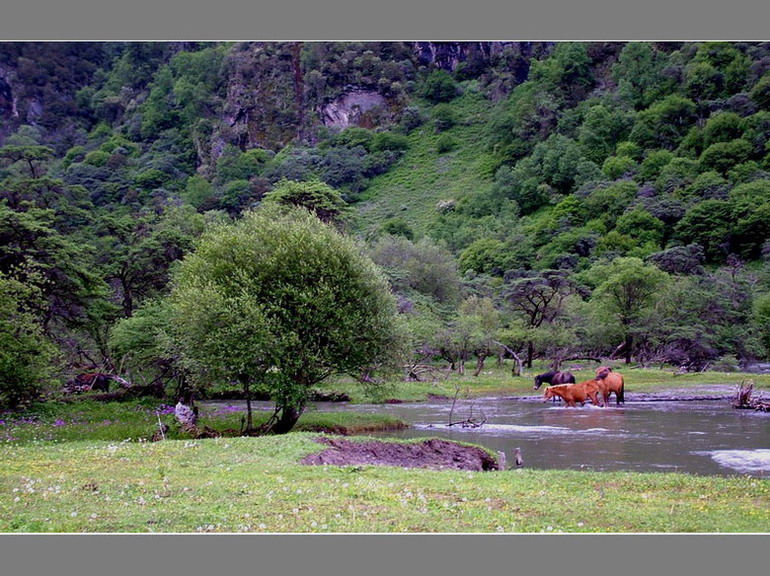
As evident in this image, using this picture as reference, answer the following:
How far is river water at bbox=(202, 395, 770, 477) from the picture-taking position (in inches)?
977

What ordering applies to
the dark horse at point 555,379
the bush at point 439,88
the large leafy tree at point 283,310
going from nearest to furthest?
1. the large leafy tree at point 283,310
2. the dark horse at point 555,379
3. the bush at point 439,88

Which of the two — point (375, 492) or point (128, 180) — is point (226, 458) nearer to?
point (375, 492)

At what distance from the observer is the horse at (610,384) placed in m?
43.3

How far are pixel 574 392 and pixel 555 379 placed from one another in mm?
7560

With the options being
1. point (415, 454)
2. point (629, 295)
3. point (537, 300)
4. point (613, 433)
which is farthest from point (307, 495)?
point (629, 295)

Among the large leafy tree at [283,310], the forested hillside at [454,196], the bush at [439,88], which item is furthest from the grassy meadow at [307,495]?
the bush at [439,88]

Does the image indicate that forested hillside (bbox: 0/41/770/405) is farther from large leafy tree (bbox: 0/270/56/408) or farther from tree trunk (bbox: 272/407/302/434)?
tree trunk (bbox: 272/407/302/434)

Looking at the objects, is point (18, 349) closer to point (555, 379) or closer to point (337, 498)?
point (337, 498)

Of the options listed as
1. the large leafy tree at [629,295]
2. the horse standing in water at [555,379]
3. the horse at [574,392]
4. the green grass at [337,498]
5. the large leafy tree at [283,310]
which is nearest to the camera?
the green grass at [337,498]

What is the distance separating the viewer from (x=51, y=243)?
3984cm

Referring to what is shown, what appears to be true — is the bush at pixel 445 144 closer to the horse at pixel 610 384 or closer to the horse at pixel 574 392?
the horse at pixel 610 384

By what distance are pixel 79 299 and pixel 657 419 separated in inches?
1321

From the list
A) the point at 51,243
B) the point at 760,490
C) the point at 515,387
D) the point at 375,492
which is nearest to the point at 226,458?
the point at 375,492

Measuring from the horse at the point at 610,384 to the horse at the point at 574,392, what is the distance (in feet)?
1.48
